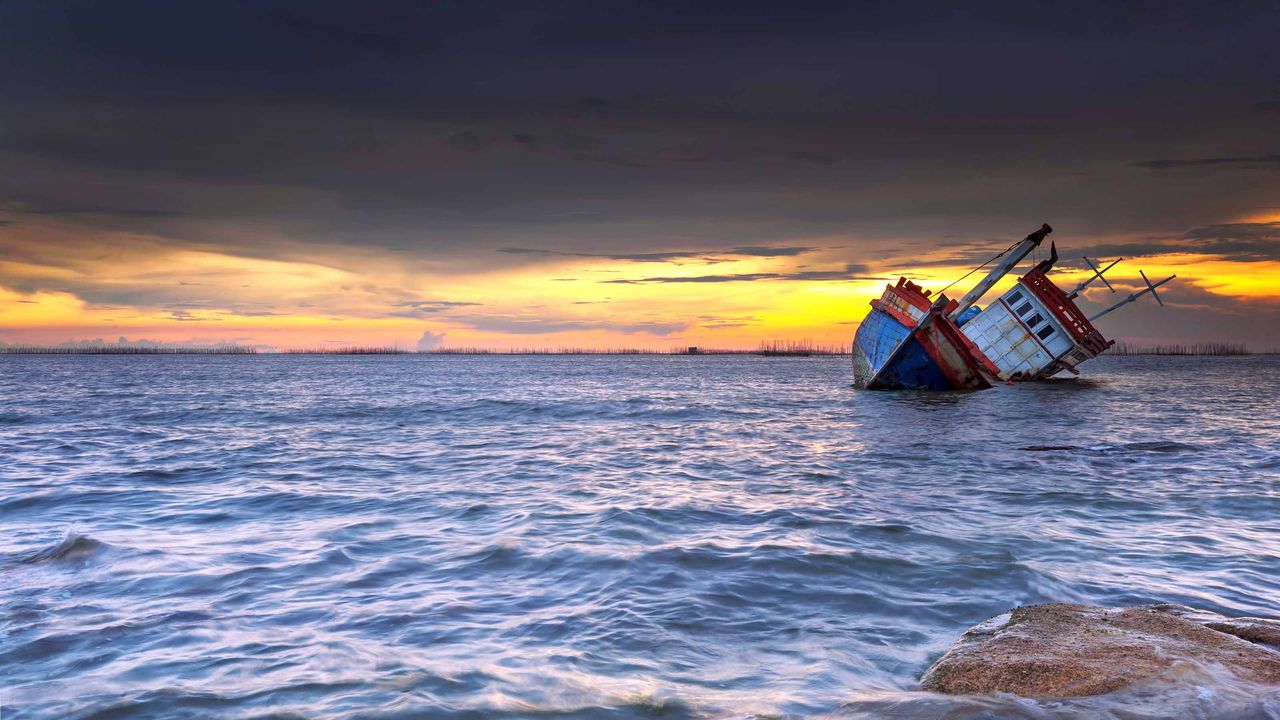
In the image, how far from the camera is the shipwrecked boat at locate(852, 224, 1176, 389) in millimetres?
31094

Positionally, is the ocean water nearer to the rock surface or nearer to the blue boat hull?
the rock surface

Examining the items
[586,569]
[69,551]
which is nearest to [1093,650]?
[586,569]

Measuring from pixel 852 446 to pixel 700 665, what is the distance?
13.4 meters

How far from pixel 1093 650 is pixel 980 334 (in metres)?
39.9

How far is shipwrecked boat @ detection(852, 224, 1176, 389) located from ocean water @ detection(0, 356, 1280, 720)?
558 inches

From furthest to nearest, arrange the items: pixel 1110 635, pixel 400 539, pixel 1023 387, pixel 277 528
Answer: pixel 1023 387
pixel 277 528
pixel 400 539
pixel 1110 635

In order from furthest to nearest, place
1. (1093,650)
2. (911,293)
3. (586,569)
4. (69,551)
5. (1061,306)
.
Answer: (1061,306) < (911,293) < (69,551) < (586,569) < (1093,650)

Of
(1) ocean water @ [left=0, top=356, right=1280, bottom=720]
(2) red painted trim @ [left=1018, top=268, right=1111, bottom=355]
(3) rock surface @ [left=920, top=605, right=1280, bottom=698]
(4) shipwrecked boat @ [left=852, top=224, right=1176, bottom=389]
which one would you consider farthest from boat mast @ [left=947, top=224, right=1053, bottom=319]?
(3) rock surface @ [left=920, top=605, right=1280, bottom=698]

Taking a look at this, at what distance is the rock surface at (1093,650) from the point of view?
3873 millimetres

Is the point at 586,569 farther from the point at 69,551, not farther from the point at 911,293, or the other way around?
the point at 911,293

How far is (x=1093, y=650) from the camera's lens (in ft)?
13.9

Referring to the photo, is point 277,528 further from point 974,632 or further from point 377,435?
point 377,435

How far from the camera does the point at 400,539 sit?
27.4 ft

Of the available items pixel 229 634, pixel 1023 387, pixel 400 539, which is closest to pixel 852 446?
pixel 400 539
